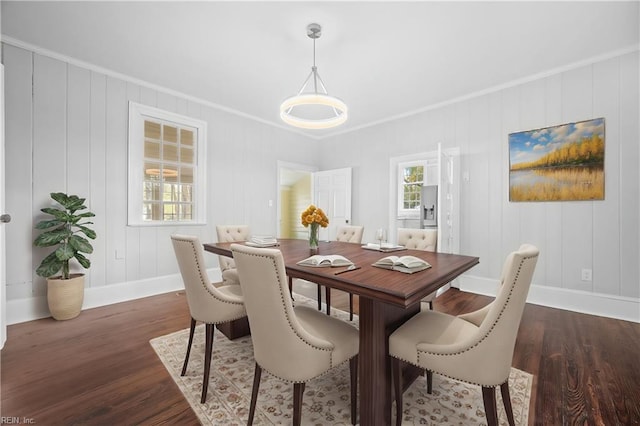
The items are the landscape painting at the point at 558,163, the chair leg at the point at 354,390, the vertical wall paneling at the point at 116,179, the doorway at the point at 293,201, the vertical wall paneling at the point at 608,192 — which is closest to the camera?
the chair leg at the point at 354,390

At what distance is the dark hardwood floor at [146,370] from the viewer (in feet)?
5.02

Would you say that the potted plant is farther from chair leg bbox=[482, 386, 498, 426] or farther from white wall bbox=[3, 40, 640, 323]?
chair leg bbox=[482, 386, 498, 426]

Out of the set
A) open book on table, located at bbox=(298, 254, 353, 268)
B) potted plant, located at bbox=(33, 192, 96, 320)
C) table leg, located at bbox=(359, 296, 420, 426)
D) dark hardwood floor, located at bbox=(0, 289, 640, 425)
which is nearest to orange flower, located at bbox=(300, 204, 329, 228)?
open book on table, located at bbox=(298, 254, 353, 268)

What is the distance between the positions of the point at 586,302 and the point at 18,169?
6.34 m

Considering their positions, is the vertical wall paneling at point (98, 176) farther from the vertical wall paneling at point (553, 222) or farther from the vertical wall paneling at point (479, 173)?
the vertical wall paneling at point (553, 222)

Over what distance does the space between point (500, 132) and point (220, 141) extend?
4174mm

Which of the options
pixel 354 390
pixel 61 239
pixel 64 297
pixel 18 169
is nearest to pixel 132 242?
pixel 61 239

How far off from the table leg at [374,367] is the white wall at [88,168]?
136 inches

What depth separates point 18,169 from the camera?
2.83 meters

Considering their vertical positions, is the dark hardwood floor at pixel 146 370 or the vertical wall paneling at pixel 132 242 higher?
the vertical wall paneling at pixel 132 242

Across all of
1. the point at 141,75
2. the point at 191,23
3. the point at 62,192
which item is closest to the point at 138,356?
the point at 62,192

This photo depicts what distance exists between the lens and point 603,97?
3055 mm

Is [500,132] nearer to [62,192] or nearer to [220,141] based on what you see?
[220,141]

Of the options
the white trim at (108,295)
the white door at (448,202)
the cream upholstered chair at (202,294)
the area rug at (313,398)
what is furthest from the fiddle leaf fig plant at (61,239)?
the white door at (448,202)
